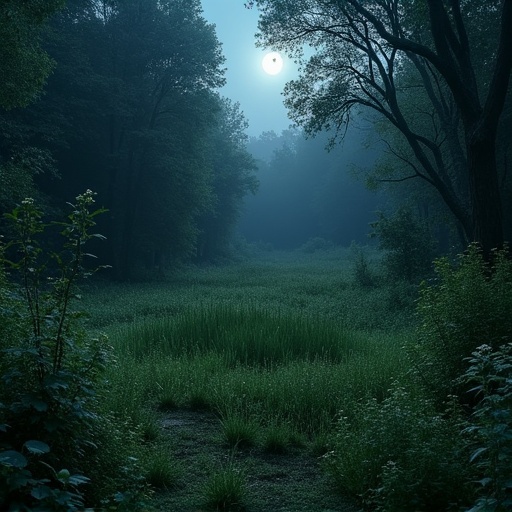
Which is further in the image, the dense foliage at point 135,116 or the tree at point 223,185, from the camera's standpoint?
the tree at point 223,185

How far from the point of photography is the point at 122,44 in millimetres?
30391

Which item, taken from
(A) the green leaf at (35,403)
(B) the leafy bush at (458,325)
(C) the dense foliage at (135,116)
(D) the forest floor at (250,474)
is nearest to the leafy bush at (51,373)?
(A) the green leaf at (35,403)

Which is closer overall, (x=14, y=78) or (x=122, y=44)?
(x=14, y=78)

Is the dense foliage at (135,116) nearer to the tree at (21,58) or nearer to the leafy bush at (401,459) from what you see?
the tree at (21,58)

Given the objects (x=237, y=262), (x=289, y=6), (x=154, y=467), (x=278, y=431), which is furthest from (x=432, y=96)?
(x=237, y=262)

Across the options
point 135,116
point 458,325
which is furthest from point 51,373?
point 135,116

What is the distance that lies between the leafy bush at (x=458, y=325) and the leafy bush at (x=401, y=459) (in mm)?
683

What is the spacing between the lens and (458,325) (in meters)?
6.07

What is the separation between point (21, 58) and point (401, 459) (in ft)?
47.4

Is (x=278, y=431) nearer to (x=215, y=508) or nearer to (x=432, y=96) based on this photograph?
(x=215, y=508)

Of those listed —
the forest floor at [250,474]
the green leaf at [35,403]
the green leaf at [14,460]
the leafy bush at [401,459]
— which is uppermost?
the green leaf at [35,403]

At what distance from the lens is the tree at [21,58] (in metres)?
12.7

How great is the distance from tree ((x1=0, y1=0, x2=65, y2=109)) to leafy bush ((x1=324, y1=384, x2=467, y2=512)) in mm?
11322

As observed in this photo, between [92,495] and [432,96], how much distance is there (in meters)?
17.4
